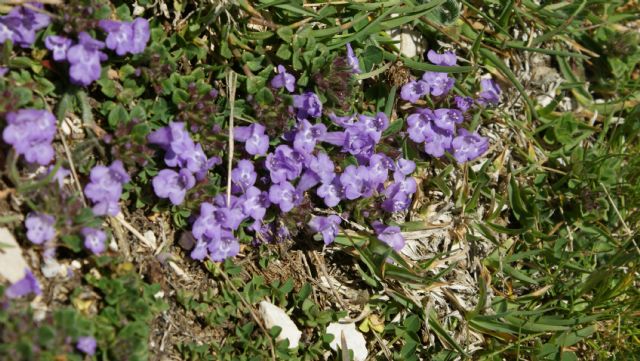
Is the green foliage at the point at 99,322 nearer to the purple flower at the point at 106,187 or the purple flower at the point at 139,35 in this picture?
the purple flower at the point at 106,187

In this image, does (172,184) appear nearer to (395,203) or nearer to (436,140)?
(395,203)

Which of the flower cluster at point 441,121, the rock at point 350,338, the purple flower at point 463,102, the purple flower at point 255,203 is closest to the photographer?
the purple flower at point 255,203

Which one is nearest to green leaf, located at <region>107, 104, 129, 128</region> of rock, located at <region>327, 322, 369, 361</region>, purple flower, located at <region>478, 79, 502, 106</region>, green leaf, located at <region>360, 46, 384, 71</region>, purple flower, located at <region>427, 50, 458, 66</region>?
green leaf, located at <region>360, 46, 384, 71</region>

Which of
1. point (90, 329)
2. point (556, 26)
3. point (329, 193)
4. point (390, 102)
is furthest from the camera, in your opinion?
point (556, 26)

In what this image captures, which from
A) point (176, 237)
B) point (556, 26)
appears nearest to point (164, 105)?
point (176, 237)

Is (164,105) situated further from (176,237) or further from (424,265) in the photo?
(424,265)

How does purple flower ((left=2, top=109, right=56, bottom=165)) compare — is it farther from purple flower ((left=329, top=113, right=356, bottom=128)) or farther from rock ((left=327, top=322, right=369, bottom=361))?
rock ((left=327, top=322, right=369, bottom=361))

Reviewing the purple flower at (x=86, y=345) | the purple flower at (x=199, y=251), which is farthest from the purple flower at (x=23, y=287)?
the purple flower at (x=199, y=251)
